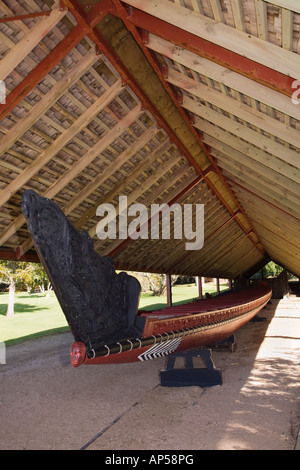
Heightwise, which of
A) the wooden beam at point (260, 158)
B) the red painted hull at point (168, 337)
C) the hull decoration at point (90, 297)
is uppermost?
the wooden beam at point (260, 158)

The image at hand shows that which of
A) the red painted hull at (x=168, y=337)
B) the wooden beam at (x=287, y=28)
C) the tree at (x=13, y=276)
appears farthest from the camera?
the tree at (x=13, y=276)

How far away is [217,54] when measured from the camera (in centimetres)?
317

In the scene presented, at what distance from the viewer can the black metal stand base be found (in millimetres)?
5242

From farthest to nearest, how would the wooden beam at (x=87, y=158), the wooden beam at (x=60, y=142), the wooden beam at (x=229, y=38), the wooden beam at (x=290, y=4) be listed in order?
the wooden beam at (x=87, y=158)
the wooden beam at (x=60, y=142)
the wooden beam at (x=229, y=38)
the wooden beam at (x=290, y=4)

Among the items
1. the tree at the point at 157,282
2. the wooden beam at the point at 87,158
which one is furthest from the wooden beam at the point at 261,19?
the tree at the point at 157,282

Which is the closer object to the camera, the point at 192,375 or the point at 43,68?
the point at 43,68

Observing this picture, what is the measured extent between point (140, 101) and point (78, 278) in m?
3.03

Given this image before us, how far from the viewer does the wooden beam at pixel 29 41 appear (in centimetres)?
357

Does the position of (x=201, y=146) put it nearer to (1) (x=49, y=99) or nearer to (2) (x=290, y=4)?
(1) (x=49, y=99)

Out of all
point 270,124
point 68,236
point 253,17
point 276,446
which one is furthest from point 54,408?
point 253,17

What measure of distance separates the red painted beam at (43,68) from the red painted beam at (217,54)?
0.62 meters

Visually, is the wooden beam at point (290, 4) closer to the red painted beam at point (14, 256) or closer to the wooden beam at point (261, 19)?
the wooden beam at point (261, 19)

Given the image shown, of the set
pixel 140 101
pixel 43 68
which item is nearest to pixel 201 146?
pixel 140 101
